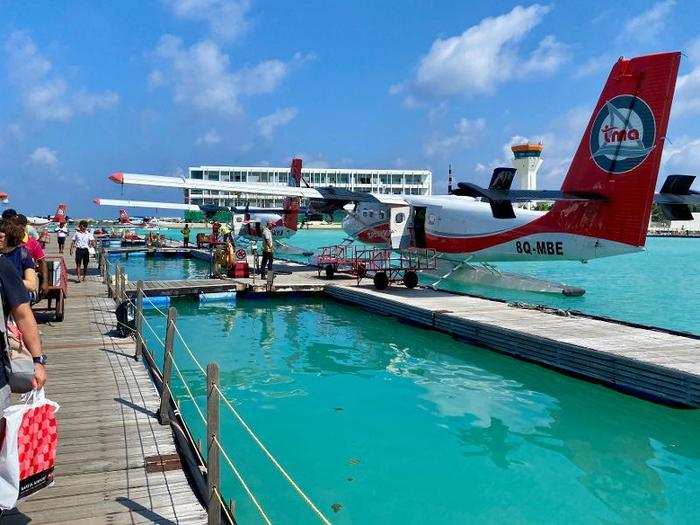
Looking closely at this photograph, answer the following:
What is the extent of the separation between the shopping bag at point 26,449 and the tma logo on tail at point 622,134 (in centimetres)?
1424

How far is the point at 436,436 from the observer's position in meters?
7.36

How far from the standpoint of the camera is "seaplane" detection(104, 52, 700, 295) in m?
13.3

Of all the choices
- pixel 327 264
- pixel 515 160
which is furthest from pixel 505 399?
pixel 515 160

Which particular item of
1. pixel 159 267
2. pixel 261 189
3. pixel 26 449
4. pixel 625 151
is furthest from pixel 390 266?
pixel 26 449

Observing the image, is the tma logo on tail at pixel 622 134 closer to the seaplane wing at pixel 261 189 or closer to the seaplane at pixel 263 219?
the seaplane wing at pixel 261 189

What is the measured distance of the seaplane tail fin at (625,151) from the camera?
1342 centimetres

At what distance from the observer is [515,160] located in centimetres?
12081

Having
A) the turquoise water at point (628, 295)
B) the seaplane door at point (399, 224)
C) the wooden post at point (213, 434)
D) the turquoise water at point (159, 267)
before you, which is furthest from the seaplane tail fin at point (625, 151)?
the turquoise water at point (159, 267)

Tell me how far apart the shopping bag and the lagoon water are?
2.49 metres

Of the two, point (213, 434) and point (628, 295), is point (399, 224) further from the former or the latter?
point (213, 434)

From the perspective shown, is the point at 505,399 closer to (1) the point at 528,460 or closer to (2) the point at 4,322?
(1) the point at 528,460

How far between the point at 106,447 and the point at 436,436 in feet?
13.2

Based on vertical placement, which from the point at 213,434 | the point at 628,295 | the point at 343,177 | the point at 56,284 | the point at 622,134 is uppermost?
the point at 343,177

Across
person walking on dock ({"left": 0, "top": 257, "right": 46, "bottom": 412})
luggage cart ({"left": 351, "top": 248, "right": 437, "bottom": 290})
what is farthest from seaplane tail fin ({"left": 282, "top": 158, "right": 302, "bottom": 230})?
person walking on dock ({"left": 0, "top": 257, "right": 46, "bottom": 412})
